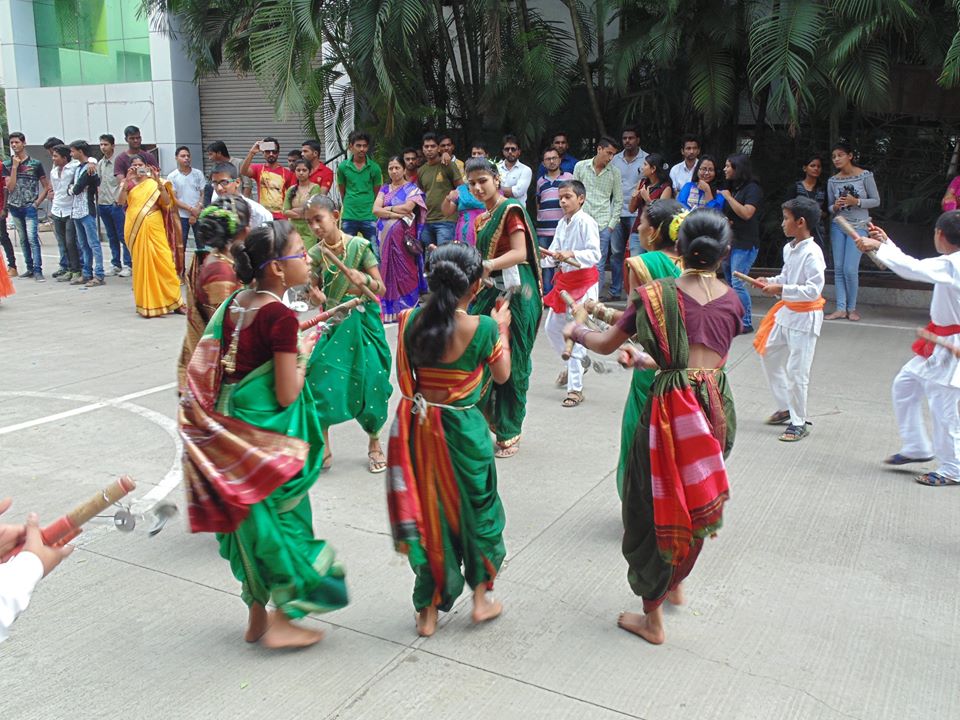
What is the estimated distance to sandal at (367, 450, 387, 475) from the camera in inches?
212

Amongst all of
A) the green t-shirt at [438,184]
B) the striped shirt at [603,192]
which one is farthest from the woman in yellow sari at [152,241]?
the striped shirt at [603,192]

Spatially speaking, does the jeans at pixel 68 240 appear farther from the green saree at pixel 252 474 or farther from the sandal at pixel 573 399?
the green saree at pixel 252 474

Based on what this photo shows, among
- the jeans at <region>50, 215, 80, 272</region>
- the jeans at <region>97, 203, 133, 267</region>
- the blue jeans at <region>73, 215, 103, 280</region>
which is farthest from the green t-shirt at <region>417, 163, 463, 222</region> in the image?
the jeans at <region>50, 215, 80, 272</region>

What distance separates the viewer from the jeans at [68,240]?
12078mm

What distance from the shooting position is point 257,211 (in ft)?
19.0

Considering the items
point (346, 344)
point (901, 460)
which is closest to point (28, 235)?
point (346, 344)

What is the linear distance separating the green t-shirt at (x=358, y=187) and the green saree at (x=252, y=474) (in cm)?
728

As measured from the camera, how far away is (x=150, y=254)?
10.3 metres

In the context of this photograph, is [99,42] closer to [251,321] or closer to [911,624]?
[251,321]

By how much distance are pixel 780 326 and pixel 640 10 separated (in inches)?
236

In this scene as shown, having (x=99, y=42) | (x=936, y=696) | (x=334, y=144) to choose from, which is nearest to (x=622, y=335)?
(x=936, y=696)

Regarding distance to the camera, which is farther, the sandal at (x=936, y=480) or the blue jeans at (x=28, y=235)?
the blue jeans at (x=28, y=235)

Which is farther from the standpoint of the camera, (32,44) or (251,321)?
(32,44)

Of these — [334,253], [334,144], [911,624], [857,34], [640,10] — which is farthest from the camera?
[334,144]
